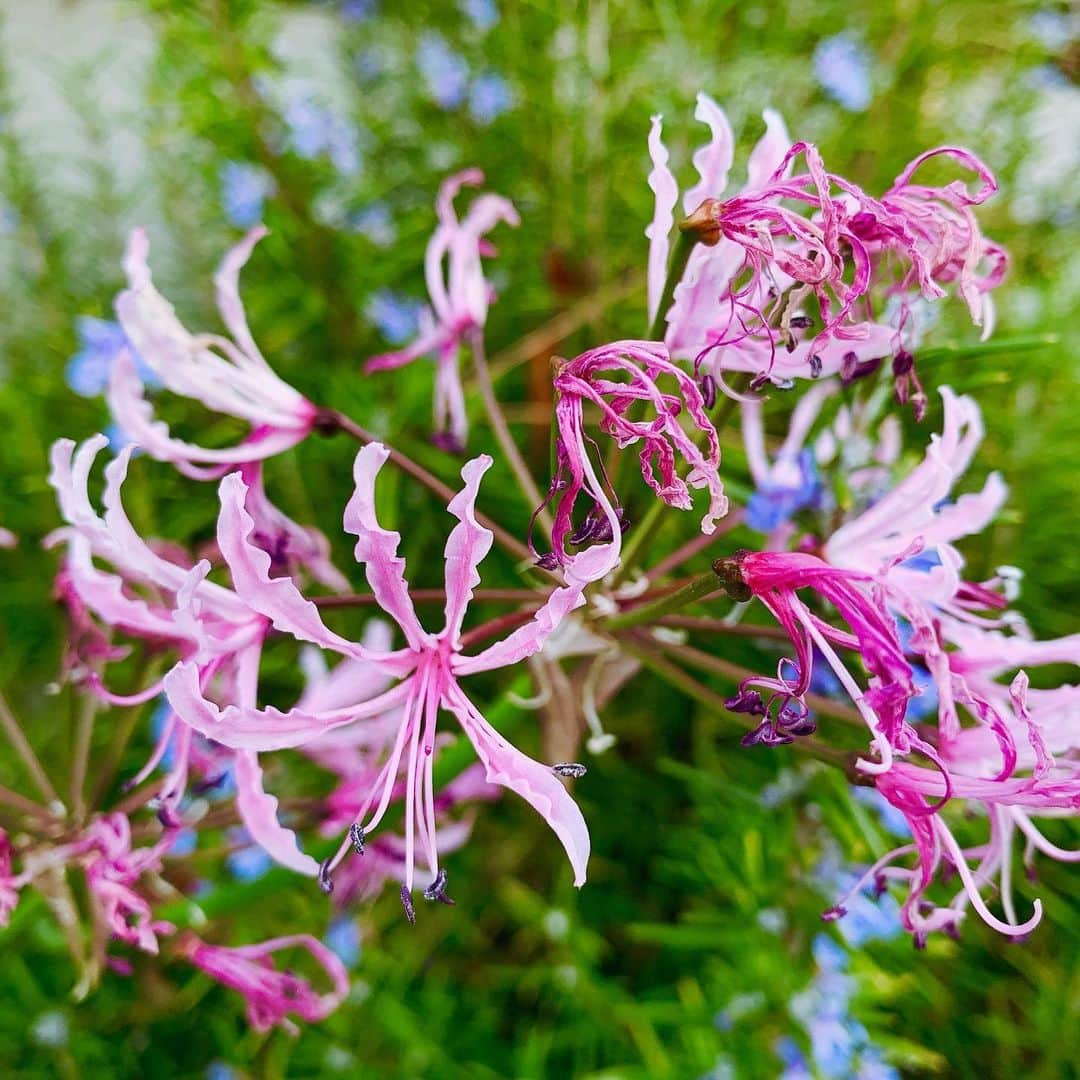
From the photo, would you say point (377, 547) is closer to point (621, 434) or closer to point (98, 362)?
point (621, 434)

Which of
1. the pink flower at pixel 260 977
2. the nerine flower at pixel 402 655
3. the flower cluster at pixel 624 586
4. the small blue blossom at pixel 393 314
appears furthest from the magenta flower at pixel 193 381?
the small blue blossom at pixel 393 314

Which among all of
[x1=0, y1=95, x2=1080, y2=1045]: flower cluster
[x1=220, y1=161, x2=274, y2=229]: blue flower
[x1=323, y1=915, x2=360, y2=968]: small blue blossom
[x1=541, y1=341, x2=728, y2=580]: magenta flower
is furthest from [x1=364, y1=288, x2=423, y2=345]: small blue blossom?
[x1=541, y1=341, x2=728, y2=580]: magenta flower

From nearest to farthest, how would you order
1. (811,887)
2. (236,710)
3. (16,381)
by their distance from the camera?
(236,710) < (811,887) < (16,381)

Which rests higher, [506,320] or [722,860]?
[506,320]

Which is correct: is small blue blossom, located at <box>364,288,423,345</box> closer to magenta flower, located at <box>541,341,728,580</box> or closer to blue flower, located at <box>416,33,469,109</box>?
blue flower, located at <box>416,33,469,109</box>

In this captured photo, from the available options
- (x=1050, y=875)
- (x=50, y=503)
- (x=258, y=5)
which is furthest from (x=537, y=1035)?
(x=258, y=5)

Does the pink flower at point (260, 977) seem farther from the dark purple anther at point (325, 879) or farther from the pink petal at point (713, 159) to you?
the pink petal at point (713, 159)

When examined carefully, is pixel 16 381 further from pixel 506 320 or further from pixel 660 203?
pixel 660 203
